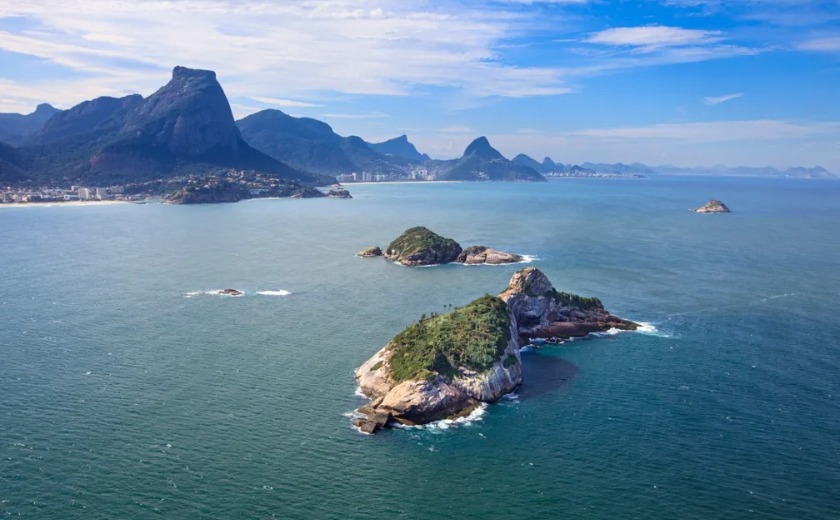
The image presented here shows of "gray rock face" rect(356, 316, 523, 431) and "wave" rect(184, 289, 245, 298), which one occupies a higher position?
"wave" rect(184, 289, 245, 298)

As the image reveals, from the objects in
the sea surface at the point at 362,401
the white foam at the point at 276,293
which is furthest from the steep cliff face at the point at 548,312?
the white foam at the point at 276,293

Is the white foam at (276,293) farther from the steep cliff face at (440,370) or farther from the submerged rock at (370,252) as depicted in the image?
the submerged rock at (370,252)

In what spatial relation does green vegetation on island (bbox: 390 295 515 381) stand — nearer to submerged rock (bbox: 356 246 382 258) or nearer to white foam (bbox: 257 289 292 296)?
white foam (bbox: 257 289 292 296)

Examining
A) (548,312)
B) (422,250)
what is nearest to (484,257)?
(422,250)

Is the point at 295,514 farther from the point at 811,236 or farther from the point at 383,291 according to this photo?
the point at 811,236

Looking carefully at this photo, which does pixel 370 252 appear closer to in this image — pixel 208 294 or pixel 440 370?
pixel 208 294

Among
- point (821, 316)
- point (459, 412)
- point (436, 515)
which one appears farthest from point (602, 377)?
point (821, 316)

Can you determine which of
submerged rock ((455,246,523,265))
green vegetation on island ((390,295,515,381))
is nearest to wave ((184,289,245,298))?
green vegetation on island ((390,295,515,381))
